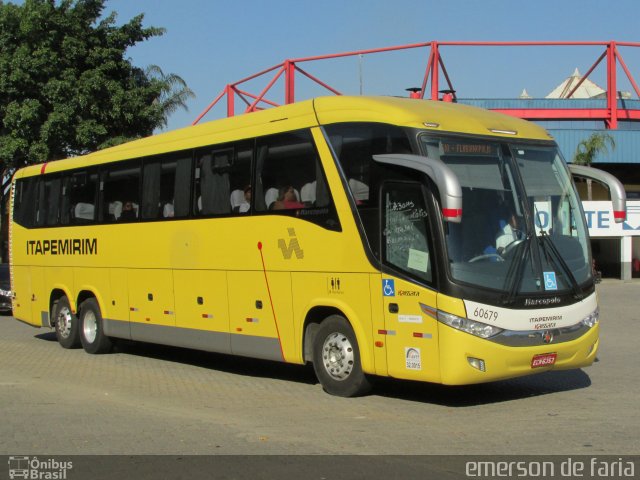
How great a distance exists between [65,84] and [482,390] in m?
20.1

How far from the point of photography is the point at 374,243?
366 inches

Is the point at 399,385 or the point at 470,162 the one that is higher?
the point at 470,162

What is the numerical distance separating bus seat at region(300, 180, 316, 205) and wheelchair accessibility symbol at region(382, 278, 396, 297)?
157cm

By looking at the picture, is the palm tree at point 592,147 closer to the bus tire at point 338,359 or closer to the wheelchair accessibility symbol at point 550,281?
the wheelchair accessibility symbol at point 550,281

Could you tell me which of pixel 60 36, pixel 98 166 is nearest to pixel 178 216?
pixel 98 166

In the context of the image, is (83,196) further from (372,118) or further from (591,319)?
(591,319)

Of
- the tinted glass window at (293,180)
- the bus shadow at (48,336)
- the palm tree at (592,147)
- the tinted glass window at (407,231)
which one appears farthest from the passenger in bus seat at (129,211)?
the palm tree at (592,147)

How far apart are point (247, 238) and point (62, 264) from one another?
238 inches

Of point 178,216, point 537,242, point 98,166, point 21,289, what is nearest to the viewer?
point 537,242

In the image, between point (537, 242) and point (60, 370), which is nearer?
point (537, 242)

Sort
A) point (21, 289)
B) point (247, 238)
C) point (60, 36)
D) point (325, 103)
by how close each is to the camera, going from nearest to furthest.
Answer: point (325, 103) < point (247, 238) < point (21, 289) < point (60, 36)

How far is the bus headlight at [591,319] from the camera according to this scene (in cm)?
946

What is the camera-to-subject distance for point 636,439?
24.2ft

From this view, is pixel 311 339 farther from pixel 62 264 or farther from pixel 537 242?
pixel 62 264
